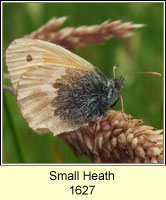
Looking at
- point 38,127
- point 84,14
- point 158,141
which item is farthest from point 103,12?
point 158,141

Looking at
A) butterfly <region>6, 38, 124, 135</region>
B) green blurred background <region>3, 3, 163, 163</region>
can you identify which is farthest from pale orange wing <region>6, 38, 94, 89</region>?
green blurred background <region>3, 3, 163, 163</region>

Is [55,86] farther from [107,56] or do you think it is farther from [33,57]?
[107,56]

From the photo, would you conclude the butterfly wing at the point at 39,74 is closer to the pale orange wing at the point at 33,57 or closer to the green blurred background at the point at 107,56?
the pale orange wing at the point at 33,57

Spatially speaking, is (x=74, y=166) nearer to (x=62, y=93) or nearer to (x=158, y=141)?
(x=62, y=93)

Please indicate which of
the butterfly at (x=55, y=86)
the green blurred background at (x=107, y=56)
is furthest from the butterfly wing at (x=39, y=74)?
the green blurred background at (x=107, y=56)

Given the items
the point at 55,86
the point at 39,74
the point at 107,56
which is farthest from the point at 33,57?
the point at 107,56

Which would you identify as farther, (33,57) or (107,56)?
(107,56)
